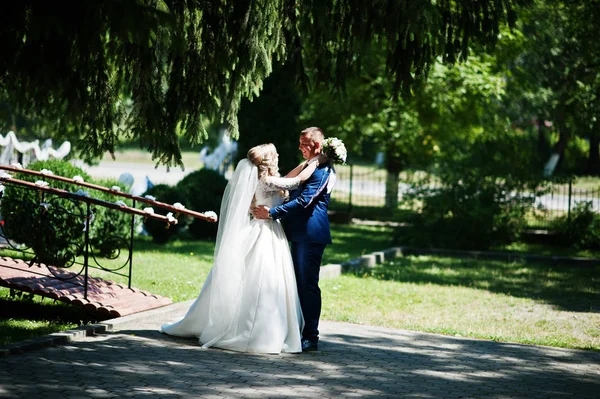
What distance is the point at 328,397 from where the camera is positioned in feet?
21.2

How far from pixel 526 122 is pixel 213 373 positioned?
1921 inches

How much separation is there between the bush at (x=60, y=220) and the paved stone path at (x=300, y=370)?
3053 mm

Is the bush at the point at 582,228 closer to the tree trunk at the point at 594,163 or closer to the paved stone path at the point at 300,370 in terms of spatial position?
the paved stone path at the point at 300,370

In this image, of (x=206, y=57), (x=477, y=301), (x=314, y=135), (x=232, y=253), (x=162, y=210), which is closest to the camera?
(x=232, y=253)

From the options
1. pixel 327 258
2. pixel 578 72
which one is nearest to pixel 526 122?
pixel 578 72

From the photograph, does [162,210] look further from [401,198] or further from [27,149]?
[401,198]

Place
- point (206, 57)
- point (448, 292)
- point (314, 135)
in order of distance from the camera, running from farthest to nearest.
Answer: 1. point (448, 292)
2. point (206, 57)
3. point (314, 135)

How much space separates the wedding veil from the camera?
319 inches

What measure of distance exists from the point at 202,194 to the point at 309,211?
9.97 m

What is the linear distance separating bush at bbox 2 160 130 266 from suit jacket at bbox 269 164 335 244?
3.72m

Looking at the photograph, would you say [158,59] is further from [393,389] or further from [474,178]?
[474,178]

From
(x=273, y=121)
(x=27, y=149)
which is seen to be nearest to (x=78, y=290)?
(x=27, y=149)

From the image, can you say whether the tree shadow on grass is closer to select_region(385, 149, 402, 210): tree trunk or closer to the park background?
the park background

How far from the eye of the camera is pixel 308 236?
8.19 metres
